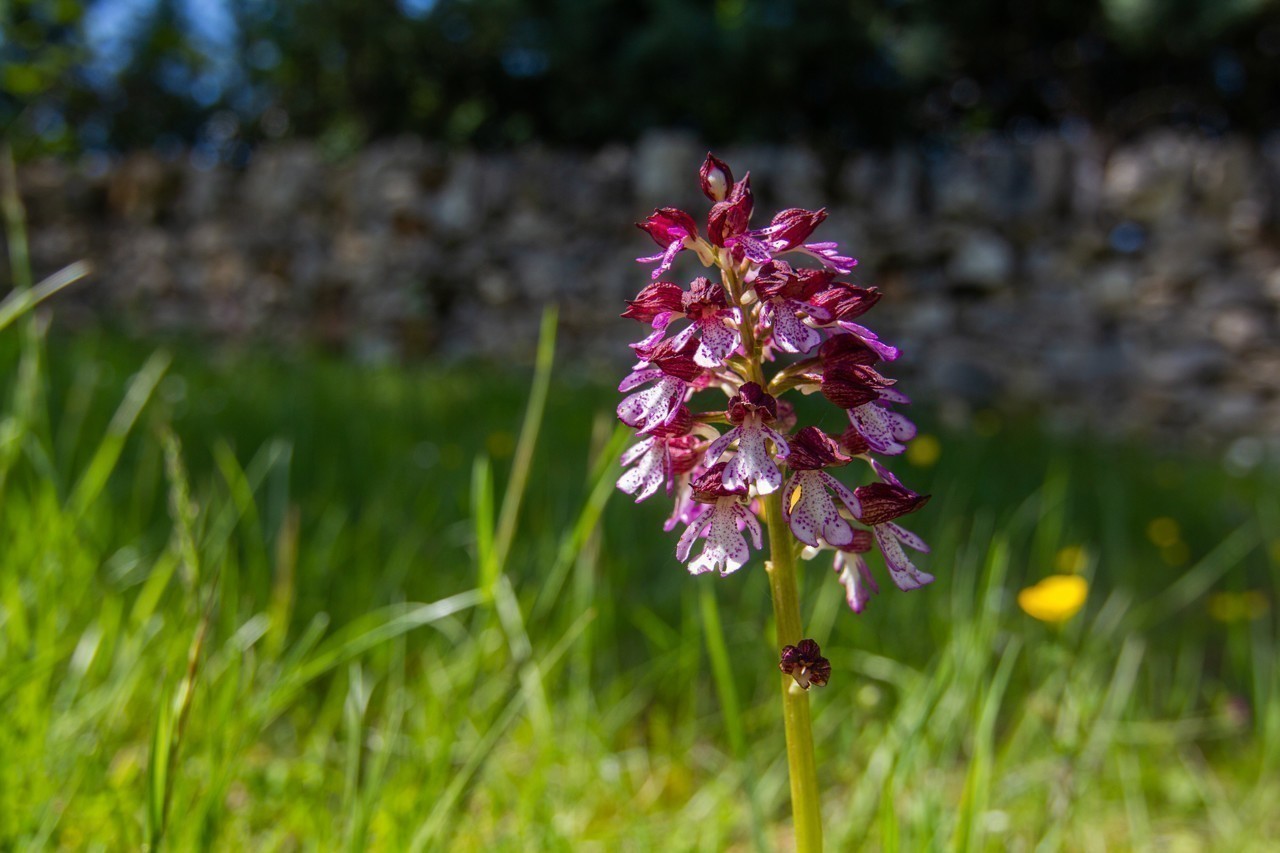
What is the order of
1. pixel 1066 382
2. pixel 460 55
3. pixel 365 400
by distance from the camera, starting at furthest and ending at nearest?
pixel 460 55 < pixel 1066 382 < pixel 365 400

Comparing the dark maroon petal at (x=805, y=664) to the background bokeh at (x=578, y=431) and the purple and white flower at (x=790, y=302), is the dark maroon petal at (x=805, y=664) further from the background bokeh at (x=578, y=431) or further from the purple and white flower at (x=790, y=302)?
the background bokeh at (x=578, y=431)

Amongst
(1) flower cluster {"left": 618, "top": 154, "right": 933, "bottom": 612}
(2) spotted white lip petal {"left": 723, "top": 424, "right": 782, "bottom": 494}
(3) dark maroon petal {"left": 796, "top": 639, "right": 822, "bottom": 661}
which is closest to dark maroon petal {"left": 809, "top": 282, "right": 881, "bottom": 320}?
(1) flower cluster {"left": 618, "top": 154, "right": 933, "bottom": 612}

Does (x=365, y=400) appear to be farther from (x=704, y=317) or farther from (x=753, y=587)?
(x=704, y=317)

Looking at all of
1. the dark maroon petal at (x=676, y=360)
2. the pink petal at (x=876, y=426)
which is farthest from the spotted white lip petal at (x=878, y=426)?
the dark maroon petal at (x=676, y=360)

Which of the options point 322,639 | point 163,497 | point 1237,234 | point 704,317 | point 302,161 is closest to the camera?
point 704,317

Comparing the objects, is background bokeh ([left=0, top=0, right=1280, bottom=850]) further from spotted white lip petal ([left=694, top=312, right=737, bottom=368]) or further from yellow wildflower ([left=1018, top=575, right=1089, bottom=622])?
spotted white lip petal ([left=694, top=312, right=737, bottom=368])

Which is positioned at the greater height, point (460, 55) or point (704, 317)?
point (460, 55)

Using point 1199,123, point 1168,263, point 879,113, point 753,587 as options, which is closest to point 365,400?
point 753,587
